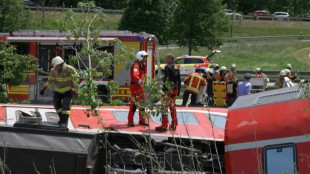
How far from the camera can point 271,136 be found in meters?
7.12

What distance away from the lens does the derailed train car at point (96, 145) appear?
7.70m

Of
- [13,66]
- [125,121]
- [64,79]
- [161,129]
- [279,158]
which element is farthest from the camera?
[13,66]

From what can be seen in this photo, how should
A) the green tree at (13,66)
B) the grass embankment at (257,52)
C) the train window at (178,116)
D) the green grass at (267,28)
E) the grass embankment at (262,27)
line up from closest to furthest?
the train window at (178,116) < the green tree at (13,66) < the grass embankment at (257,52) < the grass embankment at (262,27) < the green grass at (267,28)

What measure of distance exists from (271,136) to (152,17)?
33.0 meters

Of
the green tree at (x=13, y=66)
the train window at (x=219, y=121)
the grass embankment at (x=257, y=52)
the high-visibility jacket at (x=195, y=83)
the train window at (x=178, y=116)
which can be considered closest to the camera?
the train window at (x=219, y=121)

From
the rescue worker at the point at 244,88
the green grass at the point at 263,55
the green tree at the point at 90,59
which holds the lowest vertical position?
the green grass at the point at 263,55

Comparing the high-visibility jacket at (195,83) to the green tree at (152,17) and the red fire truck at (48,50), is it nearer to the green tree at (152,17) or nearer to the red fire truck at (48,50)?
the red fire truck at (48,50)

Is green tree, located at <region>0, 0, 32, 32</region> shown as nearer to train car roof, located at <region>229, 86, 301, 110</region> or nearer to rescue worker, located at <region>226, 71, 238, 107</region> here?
rescue worker, located at <region>226, 71, 238, 107</region>

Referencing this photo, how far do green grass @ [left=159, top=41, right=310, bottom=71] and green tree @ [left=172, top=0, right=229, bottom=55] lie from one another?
3.60 metres

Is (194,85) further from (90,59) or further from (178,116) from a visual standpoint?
(90,59)

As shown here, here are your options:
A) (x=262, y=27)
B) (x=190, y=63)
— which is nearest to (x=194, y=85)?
(x=190, y=63)

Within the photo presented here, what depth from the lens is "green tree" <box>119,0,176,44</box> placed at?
131 ft

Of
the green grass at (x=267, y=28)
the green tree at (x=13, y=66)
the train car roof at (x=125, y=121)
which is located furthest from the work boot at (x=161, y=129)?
the green grass at (x=267, y=28)

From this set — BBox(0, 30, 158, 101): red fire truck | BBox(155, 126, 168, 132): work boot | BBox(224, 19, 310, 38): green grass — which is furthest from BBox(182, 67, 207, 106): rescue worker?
BBox(224, 19, 310, 38): green grass
